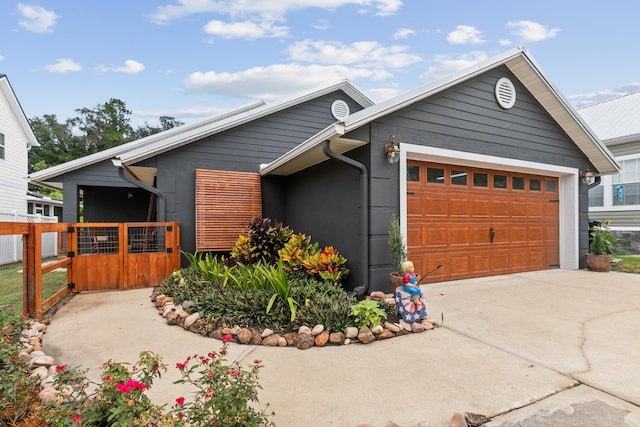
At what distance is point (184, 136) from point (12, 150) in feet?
37.2

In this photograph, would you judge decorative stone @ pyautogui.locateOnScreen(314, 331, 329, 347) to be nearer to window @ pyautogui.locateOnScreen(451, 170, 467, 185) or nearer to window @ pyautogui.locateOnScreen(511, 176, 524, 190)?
window @ pyautogui.locateOnScreen(451, 170, 467, 185)

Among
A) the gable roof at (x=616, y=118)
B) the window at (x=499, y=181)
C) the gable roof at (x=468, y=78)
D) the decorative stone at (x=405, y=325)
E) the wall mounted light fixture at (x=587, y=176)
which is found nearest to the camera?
the decorative stone at (x=405, y=325)

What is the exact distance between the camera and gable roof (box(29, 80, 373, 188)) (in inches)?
254

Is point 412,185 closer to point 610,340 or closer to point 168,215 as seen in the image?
point 610,340

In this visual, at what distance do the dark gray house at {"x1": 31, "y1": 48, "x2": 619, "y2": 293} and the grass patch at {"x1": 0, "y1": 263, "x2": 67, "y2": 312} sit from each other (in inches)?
73.9

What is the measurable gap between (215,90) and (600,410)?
→ 3191 cm

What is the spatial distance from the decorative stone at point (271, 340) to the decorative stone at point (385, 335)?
1051 millimetres

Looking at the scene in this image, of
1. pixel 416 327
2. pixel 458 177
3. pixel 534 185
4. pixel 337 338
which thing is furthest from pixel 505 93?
pixel 337 338

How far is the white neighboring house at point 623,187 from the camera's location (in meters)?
10.3

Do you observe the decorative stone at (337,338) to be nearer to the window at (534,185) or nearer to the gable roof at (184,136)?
the gable roof at (184,136)

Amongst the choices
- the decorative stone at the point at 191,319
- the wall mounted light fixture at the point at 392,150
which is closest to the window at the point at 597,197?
the wall mounted light fixture at the point at 392,150

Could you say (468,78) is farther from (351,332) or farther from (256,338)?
(256,338)

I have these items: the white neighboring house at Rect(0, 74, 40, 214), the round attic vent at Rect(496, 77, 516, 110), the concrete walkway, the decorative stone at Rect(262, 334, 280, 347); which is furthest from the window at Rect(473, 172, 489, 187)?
the white neighboring house at Rect(0, 74, 40, 214)

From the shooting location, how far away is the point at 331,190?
5.67 m
